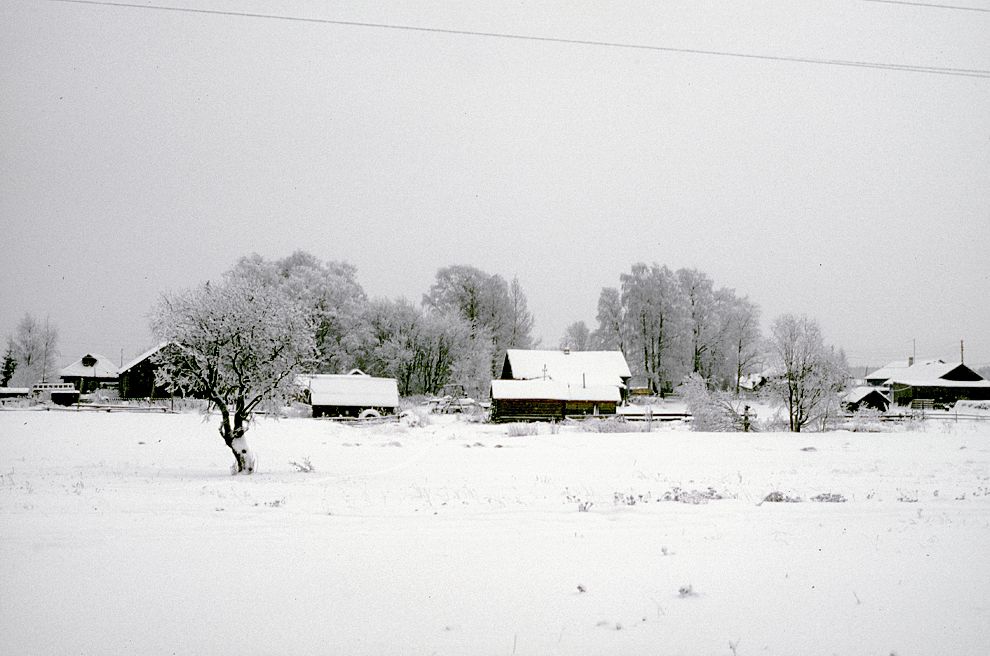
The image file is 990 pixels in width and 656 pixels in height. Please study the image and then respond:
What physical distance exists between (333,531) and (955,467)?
21.2 m

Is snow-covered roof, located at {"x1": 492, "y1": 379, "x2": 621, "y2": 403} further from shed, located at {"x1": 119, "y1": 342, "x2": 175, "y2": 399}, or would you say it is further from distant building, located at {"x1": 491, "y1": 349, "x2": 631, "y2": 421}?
shed, located at {"x1": 119, "y1": 342, "x2": 175, "y2": 399}

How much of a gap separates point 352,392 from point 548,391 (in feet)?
58.7

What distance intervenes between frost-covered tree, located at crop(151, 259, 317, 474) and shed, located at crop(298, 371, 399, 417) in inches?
1193

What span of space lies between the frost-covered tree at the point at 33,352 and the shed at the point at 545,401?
60161 millimetres

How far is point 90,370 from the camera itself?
259ft

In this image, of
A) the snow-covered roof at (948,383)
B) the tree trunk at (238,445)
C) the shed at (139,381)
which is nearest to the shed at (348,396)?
the shed at (139,381)

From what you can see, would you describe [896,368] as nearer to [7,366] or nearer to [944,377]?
[944,377]

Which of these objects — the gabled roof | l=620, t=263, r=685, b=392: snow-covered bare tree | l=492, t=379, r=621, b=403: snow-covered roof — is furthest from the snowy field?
the gabled roof

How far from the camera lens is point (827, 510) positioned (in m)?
10.1

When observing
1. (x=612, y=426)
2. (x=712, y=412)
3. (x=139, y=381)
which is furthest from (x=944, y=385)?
(x=139, y=381)

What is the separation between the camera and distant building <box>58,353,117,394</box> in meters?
78.2

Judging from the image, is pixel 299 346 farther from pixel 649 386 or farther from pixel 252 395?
pixel 649 386

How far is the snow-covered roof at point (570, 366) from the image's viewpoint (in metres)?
68.2

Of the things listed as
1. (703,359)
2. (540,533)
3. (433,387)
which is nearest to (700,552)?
(540,533)
